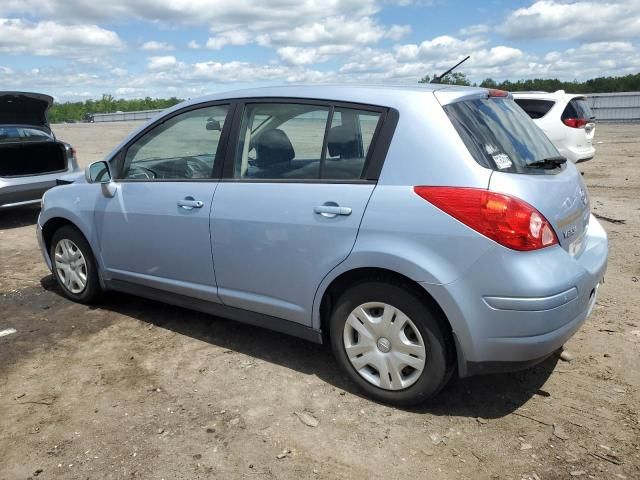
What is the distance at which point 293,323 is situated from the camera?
3.58 metres

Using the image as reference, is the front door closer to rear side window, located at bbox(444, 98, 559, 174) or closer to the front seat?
the front seat

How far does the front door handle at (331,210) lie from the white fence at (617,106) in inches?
1062

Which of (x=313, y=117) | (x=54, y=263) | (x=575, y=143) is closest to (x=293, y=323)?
(x=313, y=117)

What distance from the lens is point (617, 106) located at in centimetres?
2709

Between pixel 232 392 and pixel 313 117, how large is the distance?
1730mm

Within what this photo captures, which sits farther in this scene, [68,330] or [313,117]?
[68,330]

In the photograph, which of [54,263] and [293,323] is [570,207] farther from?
[54,263]

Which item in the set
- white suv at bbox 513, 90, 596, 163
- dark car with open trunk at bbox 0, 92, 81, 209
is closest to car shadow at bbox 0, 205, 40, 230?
dark car with open trunk at bbox 0, 92, 81, 209

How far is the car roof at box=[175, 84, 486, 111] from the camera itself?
10.5 feet

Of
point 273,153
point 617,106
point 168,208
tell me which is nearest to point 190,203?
point 168,208

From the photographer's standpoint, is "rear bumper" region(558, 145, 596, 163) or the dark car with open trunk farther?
"rear bumper" region(558, 145, 596, 163)

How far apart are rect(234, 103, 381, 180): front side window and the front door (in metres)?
0.23

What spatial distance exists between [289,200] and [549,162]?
1506mm

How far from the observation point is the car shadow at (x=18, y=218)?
8.50m
